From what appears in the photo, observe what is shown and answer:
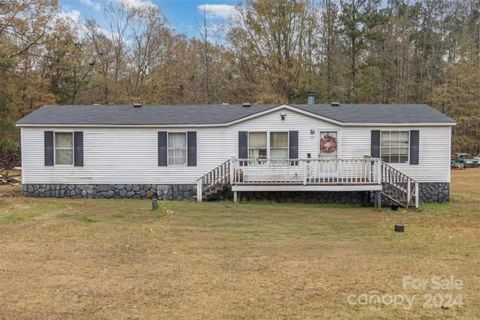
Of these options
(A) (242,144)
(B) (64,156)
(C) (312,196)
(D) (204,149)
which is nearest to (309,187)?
(C) (312,196)

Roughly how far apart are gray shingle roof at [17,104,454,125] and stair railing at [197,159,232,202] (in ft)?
5.55

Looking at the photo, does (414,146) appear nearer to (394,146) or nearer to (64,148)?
(394,146)

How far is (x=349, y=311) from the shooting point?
512cm

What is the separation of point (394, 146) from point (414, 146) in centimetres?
68

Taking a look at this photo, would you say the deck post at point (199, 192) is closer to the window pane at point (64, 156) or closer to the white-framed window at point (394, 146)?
the window pane at point (64, 156)

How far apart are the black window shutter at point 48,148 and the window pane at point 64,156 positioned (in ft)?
0.70

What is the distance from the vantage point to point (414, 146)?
53.7ft

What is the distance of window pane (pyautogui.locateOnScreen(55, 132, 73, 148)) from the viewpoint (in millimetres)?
16562

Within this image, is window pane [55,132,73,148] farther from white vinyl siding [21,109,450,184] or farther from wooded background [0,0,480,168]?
wooded background [0,0,480,168]

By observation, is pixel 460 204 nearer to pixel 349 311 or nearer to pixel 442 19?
pixel 349 311

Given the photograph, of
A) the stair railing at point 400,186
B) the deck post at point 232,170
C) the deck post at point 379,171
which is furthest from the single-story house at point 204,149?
the deck post at point 379,171

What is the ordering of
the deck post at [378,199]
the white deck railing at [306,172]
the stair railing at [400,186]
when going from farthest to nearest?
the white deck railing at [306,172] < the deck post at [378,199] < the stair railing at [400,186]

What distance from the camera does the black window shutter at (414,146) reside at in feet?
53.6

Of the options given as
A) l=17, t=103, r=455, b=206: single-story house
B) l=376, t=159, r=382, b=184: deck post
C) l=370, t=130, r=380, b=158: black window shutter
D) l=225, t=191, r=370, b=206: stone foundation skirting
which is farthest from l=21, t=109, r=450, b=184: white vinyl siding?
l=376, t=159, r=382, b=184: deck post
